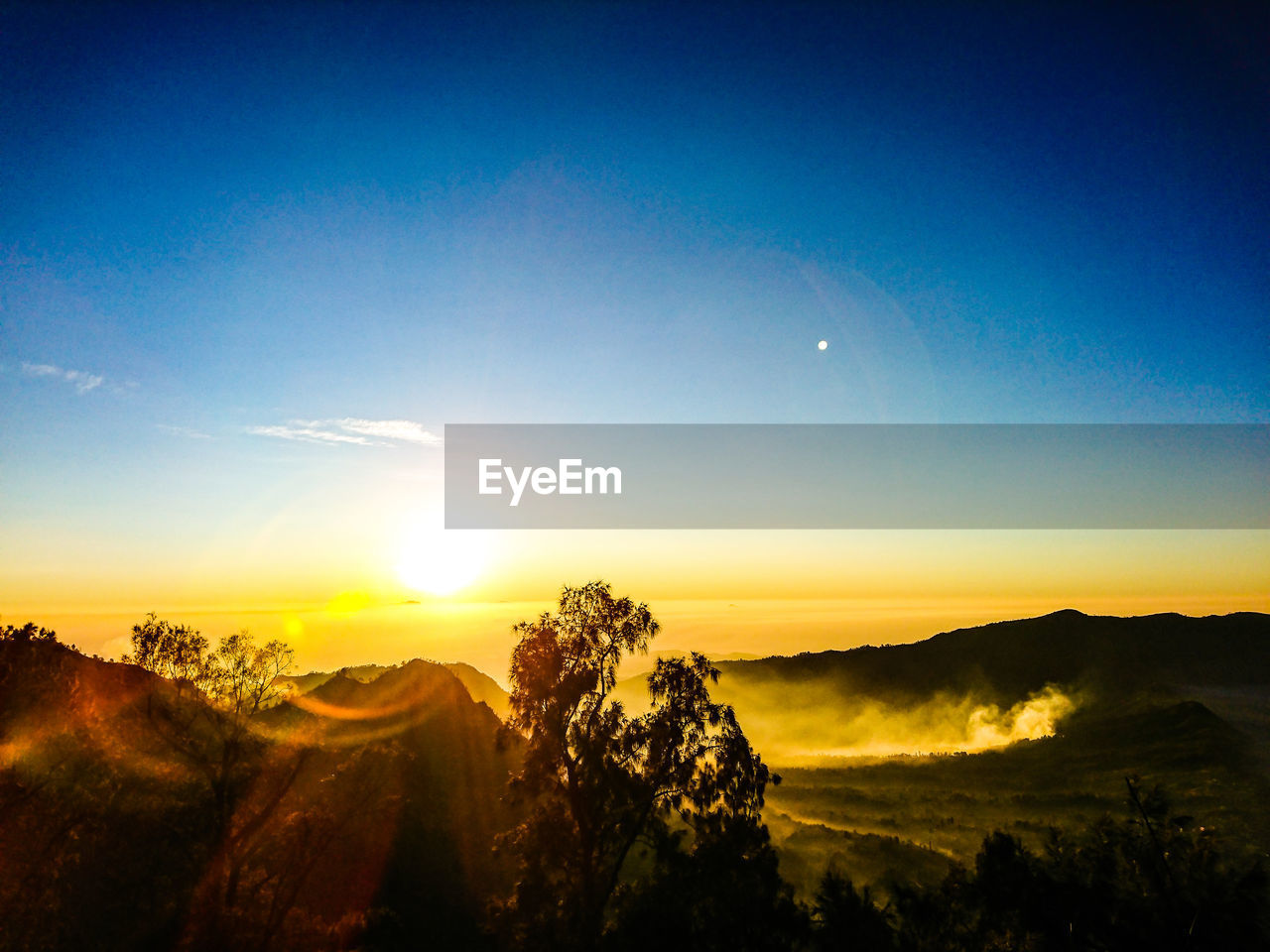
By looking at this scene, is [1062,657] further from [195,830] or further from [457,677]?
[195,830]

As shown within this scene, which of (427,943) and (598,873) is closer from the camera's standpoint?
(598,873)

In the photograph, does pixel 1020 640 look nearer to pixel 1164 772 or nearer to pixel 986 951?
pixel 1164 772

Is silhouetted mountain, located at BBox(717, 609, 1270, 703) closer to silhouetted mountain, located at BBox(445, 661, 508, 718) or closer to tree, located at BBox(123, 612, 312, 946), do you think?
silhouetted mountain, located at BBox(445, 661, 508, 718)

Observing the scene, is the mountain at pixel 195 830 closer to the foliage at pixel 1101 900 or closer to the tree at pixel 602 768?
the tree at pixel 602 768

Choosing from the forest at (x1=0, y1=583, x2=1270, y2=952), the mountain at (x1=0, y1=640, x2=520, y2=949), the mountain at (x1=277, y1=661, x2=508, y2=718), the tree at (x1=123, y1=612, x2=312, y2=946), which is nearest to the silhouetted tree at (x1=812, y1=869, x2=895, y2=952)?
the forest at (x1=0, y1=583, x2=1270, y2=952)

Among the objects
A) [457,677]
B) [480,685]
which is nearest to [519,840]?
[457,677]

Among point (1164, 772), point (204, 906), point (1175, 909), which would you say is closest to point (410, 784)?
point (204, 906)

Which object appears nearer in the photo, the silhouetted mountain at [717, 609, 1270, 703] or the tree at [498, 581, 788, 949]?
the tree at [498, 581, 788, 949]

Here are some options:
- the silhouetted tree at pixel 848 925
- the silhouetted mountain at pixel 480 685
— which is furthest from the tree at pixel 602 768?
the silhouetted mountain at pixel 480 685
